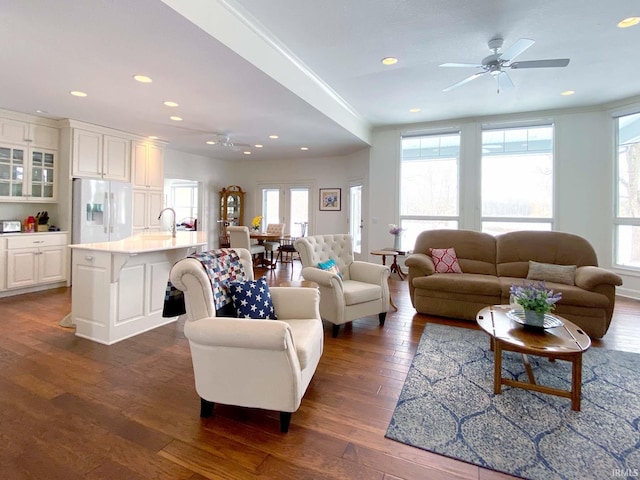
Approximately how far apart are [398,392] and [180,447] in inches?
55.1

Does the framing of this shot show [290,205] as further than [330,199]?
Yes

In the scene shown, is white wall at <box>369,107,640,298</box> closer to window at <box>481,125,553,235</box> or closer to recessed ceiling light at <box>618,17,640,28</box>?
window at <box>481,125,553,235</box>

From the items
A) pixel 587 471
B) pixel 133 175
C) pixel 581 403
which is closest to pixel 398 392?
pixel 587 471

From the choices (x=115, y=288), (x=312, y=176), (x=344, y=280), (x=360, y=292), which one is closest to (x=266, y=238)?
(x=312, y=176)

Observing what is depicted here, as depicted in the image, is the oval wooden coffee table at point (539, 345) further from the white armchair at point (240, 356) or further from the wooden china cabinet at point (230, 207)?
the wooden china cabinet at point (230, 207)

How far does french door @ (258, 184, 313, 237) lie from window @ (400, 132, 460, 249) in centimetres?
272

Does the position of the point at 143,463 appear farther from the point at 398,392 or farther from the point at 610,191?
the point at 610,191

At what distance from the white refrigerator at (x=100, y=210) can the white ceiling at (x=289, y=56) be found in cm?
104

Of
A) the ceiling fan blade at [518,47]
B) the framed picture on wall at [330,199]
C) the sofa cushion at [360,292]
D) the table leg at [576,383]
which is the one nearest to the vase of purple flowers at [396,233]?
the framed picture on wall at [330,199]

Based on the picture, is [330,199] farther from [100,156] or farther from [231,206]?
[100,156]

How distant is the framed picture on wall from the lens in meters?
7.96

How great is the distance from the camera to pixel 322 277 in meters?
3.28

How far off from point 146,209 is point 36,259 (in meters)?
1.99

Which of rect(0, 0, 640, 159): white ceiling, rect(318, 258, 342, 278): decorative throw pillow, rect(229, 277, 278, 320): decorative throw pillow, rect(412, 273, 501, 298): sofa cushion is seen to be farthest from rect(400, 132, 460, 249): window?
rect(229, 277, 278, 320): decorative throw pillow
